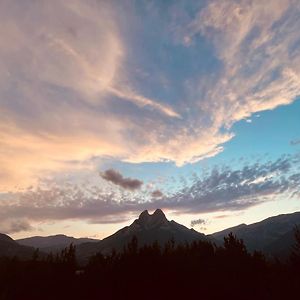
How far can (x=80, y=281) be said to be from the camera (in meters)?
19.8

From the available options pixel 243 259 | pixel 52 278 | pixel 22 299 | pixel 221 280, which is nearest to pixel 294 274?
pixel 243 259

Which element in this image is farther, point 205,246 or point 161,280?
point 205,246

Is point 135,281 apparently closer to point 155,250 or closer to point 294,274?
point 155,250

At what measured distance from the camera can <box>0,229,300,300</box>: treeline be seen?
18281 mm

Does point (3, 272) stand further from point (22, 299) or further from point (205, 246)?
point (205, 246)

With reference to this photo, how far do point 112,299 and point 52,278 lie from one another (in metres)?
4.50

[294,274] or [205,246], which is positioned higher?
[205,246]

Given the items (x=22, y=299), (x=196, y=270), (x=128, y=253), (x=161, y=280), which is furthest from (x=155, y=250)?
(x=22, y=299)

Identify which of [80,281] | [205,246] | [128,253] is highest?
[205,246]

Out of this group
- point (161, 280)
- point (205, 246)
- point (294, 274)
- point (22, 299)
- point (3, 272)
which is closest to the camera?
point (22, 299)

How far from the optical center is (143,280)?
18875mm

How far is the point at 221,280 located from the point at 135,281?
5626 mm

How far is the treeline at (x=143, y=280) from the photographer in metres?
18.3

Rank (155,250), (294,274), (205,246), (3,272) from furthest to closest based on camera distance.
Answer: (205,246), (155,250), (294,274), (3,272)
